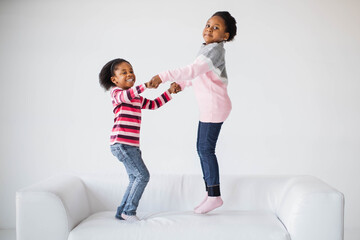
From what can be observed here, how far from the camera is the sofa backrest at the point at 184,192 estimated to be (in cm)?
330

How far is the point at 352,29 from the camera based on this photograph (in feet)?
14.8

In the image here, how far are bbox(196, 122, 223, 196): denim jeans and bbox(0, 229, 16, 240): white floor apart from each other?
210 centimetres

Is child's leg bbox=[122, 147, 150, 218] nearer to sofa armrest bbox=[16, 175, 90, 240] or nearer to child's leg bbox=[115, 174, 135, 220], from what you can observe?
child's leg bbox=[115, 174, 135, 220]

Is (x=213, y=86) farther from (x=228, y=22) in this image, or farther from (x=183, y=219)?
(x=183, y=219)

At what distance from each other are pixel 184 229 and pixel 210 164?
457 mm

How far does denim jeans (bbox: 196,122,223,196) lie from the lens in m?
3.02

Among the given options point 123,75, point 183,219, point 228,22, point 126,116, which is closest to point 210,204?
point 183,219

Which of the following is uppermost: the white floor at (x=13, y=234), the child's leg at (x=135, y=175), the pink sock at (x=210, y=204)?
the child's leg at (x=135, y=175)

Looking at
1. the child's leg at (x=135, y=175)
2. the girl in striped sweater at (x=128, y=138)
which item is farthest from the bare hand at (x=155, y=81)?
the child's leg at (x=135, y=175)

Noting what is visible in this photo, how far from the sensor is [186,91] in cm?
457

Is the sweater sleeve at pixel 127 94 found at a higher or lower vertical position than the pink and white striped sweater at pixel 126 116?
higher

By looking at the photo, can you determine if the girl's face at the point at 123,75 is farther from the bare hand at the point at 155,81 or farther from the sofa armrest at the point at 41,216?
the sofa armrest at the point at 41,216

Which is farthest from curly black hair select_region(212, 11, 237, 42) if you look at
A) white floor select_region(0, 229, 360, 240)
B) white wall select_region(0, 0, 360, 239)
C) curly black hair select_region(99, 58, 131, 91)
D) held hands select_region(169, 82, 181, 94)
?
white floor select_region(0, 229, 360, 240)

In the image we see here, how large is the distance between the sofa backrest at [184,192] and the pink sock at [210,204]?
0.77 ft
